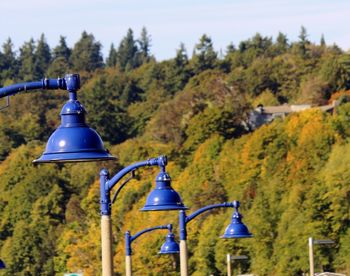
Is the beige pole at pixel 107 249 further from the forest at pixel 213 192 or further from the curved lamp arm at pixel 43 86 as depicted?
the forest at pixel 213 192

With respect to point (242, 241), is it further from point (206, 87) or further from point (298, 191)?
point (206, 87)

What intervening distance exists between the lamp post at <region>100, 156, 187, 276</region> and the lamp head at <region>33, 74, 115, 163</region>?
577cm

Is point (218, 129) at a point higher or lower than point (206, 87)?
lower

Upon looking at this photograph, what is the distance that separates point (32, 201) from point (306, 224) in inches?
2523

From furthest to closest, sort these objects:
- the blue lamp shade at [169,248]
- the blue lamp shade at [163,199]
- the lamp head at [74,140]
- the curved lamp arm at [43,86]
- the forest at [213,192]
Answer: the forest at [213,192]
the blue lamp shade at [169,248]
the blue lamp shade at [163,199]
the lamp head at [74,140]
the curved lamp arm at [43,86]

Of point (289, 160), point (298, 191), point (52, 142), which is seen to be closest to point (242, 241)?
point (298, 191)

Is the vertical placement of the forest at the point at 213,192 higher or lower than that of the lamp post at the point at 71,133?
higher

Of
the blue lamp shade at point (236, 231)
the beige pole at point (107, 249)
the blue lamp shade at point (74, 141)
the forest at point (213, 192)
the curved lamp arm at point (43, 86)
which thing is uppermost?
the forest at point (213, 192)

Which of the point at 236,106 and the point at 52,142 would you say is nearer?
the point at 52,142

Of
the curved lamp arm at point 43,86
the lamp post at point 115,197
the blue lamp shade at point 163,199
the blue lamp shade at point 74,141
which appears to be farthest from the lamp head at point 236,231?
the curved lamp arm at point 43,86

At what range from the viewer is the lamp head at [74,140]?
19.4 meters

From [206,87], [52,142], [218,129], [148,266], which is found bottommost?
[52,142]

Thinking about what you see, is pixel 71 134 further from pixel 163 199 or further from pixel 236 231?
pixel 236 231

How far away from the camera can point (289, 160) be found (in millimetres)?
126250
